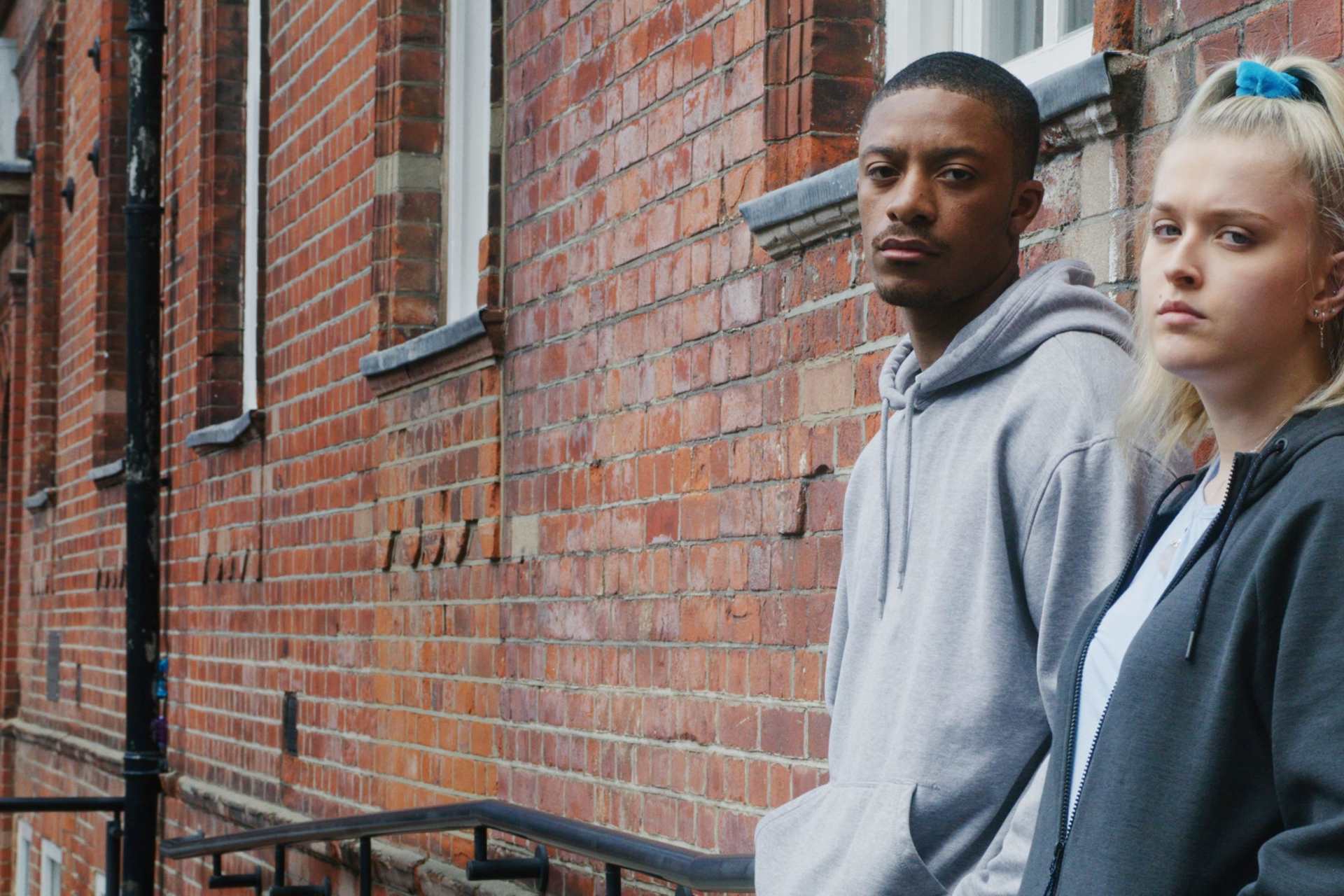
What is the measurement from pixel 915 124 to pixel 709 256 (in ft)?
5.90

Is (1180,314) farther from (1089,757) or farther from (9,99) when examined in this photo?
(9,99)

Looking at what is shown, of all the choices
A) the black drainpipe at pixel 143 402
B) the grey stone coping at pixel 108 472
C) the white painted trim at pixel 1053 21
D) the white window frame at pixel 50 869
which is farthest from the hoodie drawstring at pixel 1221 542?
the white window frame at pixel 50 869

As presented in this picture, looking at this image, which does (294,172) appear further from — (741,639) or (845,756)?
(845,756)

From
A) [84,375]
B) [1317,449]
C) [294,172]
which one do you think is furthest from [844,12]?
[84,375]

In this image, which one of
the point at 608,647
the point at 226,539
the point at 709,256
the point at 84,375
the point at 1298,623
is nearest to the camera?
the point at 1298,623

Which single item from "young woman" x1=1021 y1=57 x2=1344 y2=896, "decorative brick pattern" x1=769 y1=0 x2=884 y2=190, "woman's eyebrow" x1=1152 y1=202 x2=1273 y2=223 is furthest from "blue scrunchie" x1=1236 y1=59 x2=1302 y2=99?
"decorative brick pattern" x1=769 y1=0 x2=884 y2=190

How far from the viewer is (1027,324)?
2.33 m

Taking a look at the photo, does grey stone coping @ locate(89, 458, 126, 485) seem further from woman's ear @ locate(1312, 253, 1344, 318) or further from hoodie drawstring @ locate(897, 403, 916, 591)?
woman's ear @ locate(1312, 253, 1344, 318)

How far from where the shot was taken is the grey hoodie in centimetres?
216

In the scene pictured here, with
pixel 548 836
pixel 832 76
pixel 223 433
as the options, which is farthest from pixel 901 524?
pixel 223 433

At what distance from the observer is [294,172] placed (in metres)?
7.59

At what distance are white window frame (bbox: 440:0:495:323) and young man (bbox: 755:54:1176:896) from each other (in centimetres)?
380

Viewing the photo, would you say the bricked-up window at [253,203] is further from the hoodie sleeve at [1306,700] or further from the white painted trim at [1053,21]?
the hoodie sleeve at [1306,700]

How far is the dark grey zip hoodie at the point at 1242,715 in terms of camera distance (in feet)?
5.15
